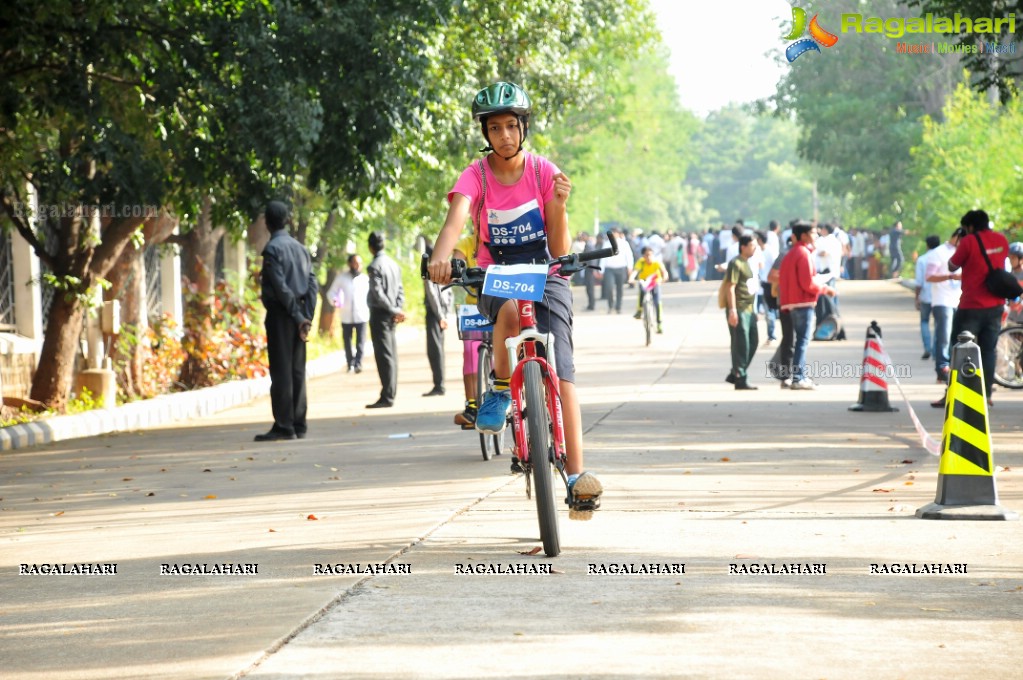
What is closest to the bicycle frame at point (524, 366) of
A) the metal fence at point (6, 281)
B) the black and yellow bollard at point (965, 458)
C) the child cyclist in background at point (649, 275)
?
the black and yellow bollard at point (965, 458)

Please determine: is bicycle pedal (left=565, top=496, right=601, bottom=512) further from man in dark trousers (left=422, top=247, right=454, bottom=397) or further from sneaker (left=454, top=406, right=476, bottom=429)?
man in dark trousers (left=422, top=247, right=454, bottom=397)

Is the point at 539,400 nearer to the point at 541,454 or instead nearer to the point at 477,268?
the point at 541,454

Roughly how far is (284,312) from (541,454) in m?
7.63

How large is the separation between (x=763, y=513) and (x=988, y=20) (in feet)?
29.5

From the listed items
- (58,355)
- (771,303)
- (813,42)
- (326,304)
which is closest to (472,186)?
(58,355)

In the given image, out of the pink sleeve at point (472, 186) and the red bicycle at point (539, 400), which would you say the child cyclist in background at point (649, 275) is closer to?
the pink sleeve at point (472, 186)

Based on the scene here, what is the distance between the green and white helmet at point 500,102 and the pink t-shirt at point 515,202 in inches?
10.6

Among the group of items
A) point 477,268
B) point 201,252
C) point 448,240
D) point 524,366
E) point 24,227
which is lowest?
point 524,366

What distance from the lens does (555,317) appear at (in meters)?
7.80

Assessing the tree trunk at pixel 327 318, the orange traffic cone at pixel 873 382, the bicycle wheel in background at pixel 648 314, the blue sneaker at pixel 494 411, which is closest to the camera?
the blue sneaker at pixel 494 411

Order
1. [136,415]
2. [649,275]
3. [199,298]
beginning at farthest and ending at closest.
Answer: [649,275] < [199,298] < [136,415]

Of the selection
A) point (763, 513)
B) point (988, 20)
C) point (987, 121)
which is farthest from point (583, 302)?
point (763, 513)

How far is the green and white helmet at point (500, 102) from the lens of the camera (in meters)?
7.58

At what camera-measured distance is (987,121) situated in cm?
A: 4250
